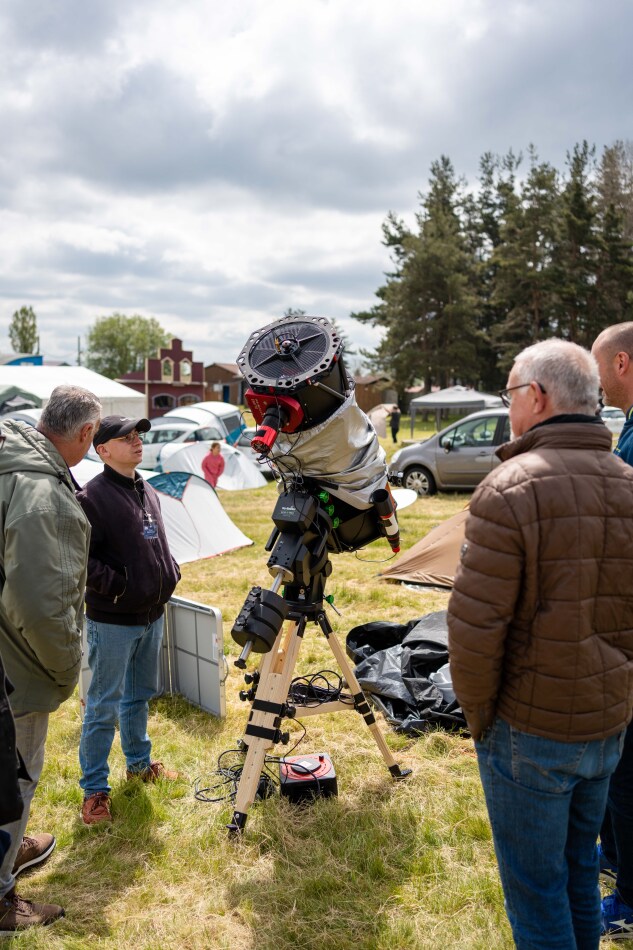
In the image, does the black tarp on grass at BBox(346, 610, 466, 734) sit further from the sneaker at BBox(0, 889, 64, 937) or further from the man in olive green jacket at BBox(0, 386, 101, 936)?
the man in olive green jacket at BBox(0, 386, 101, 936)

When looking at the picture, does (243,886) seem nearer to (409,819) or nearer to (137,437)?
(409,819)

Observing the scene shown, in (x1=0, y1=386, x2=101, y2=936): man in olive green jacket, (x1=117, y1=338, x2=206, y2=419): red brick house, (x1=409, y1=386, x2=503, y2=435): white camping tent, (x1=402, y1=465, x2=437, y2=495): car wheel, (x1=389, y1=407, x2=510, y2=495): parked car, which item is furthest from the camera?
(x1=117, y1=338, x2=206, y2=419): red brick house

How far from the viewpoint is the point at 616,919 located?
8.25 ft

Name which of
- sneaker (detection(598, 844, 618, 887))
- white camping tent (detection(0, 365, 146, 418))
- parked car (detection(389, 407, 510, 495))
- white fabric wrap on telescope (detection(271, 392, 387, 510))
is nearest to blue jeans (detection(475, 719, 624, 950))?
sneaker (detection(598, 844, 618, 887))

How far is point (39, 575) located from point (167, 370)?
46515mm

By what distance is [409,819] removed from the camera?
3.29m

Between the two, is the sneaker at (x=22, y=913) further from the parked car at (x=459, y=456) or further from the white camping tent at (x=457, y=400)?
the white camping tent at (x=457, y=400)

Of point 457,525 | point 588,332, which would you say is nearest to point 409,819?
point 457,525

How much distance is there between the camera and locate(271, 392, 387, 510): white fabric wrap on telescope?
298 centimetres

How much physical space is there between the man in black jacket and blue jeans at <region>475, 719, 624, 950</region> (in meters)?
1.96

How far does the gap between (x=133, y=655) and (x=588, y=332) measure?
33752mm

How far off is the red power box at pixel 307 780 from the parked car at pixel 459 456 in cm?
985

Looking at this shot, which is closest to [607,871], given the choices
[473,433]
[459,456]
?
[459,456]

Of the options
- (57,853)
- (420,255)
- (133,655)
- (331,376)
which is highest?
(420,255)
